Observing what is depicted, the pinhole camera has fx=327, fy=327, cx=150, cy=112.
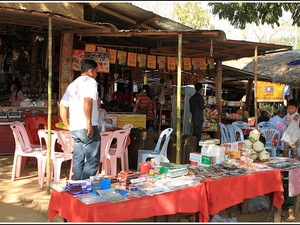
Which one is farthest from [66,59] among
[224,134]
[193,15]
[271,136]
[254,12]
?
[193,15]

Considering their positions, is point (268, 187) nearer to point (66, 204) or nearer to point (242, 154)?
point (242, 154)

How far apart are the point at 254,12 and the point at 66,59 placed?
3976 mm

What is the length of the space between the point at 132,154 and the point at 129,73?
5.46m

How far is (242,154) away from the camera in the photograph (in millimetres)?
4695

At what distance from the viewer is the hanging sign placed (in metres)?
17.1

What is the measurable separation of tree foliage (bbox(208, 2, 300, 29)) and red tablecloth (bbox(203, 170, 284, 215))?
350 cm

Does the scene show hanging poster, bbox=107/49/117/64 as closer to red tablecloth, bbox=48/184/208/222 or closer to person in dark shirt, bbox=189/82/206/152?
person in dark shirt, bbox=189/82/206/152

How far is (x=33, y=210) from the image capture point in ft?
14.5

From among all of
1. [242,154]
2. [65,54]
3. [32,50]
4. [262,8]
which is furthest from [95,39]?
[242,154]

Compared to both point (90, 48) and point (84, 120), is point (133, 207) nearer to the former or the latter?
point (84, 120)

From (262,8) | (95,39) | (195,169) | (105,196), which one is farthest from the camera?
(95,39)

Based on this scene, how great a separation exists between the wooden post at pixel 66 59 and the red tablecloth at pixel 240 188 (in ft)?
14.8

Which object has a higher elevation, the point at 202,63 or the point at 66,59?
the point at 202,63

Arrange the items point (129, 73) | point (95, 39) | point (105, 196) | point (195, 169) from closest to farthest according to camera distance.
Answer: point (105, 196) → point (195, 169) → point (95, 39) → point (129, 73)
